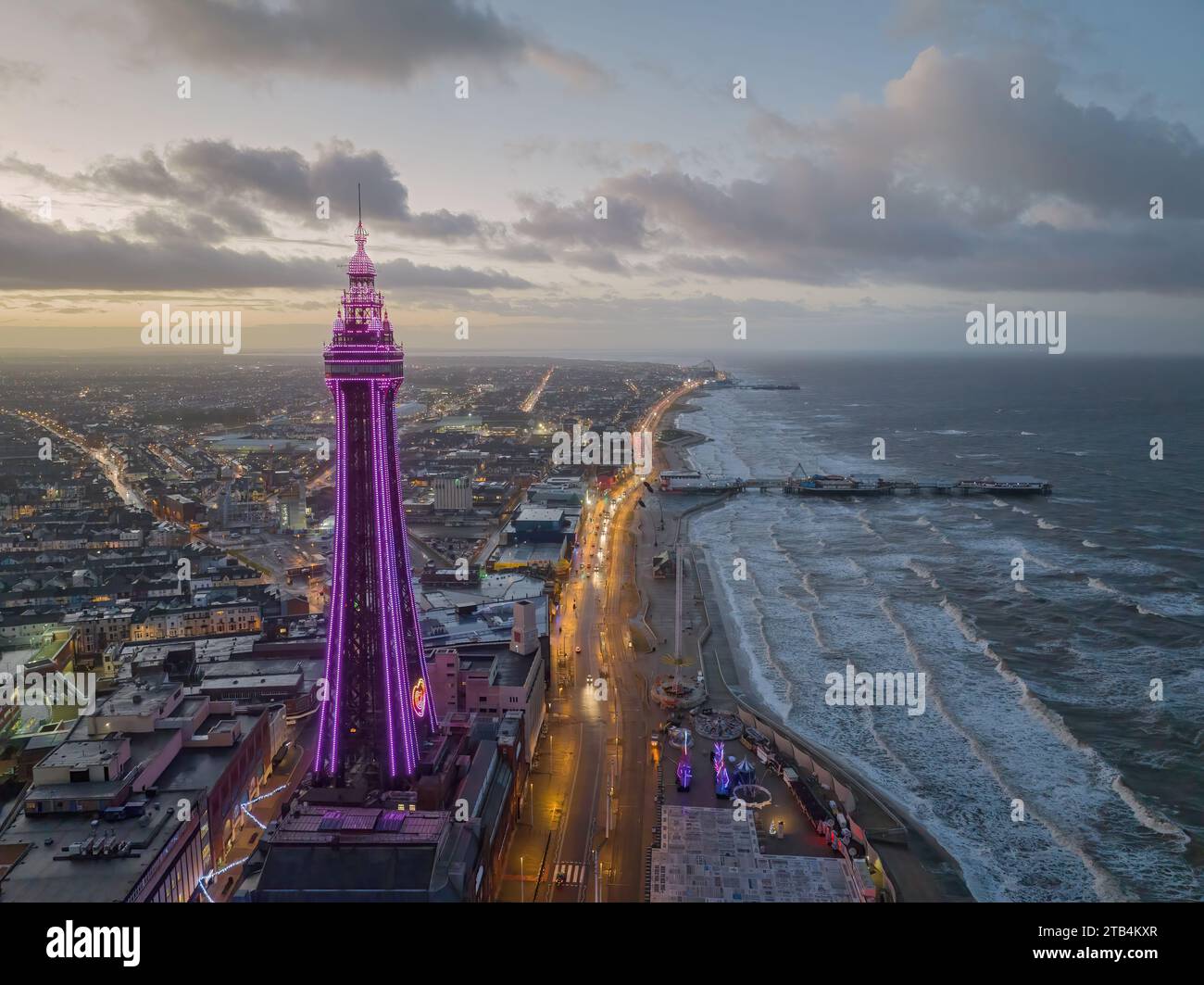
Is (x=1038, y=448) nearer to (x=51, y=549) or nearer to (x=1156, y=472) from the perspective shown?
(x=1156, y=472)

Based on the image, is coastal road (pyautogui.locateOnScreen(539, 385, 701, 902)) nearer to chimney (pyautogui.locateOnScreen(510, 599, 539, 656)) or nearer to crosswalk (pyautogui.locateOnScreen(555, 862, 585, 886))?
crosswalk (pyautogui.locateOnScreen(555, 862, 585, 886))

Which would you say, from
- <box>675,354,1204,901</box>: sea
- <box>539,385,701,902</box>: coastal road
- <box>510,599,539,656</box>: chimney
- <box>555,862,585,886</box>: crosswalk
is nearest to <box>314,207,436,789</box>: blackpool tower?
<box>555,862,585,886</box>: crosswalk

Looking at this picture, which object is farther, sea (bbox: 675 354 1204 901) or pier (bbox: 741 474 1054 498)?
pier (bbox: 741 474 1054 498)

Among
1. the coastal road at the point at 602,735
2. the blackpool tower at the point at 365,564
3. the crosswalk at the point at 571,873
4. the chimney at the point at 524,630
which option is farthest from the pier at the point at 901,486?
the blackpool tower at the point at 365,564

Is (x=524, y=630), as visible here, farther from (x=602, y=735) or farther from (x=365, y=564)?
(x=365, y=564)

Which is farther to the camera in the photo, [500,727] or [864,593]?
[864,593]

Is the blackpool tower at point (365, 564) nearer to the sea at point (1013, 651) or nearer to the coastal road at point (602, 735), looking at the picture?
the coastal road at point (602, 735)
